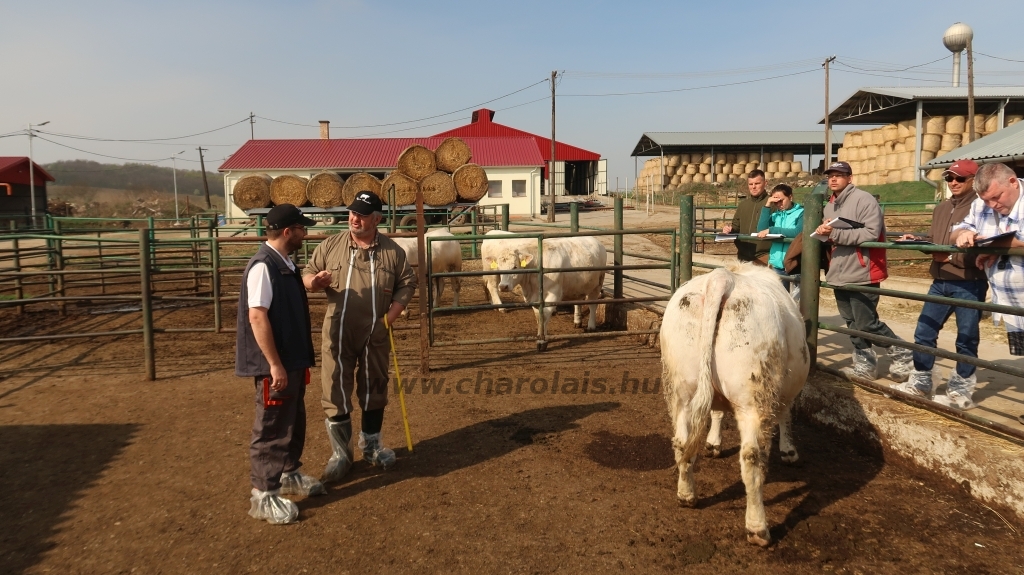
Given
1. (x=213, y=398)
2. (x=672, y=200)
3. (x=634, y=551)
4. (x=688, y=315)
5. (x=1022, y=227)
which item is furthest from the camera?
(x=672, y=200)

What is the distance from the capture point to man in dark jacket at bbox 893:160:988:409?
168 inches

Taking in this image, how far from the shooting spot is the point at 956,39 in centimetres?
3625

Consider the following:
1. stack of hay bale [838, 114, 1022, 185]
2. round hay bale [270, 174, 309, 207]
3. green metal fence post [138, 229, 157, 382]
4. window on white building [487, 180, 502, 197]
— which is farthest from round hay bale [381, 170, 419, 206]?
stack of hay bale [838, 114, 1022, 185]

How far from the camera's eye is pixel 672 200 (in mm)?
36125

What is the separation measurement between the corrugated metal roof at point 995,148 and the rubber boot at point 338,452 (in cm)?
1531

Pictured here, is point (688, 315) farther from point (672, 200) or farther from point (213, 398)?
point (672, 200)

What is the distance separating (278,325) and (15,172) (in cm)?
3943

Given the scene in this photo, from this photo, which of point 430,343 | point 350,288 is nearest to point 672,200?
point 430,343

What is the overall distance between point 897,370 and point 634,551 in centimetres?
299

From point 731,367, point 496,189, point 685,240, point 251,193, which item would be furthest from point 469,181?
point 731,367

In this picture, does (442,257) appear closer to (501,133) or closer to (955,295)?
(955,295)

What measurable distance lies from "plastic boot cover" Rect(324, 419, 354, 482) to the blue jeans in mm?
3812

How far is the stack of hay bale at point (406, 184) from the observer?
2012 centimetres

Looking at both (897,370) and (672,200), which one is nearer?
(897,370)
